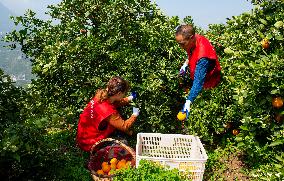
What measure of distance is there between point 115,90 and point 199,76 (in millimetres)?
1278

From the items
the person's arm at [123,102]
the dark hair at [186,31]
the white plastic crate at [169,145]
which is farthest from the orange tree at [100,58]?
the dark hair at [186,31]

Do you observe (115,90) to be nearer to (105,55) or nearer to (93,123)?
(93,123)

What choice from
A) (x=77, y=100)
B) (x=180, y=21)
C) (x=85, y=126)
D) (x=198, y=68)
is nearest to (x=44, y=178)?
(x=85, y=126)

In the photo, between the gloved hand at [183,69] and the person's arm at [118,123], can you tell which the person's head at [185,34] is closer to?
the gloved hand at [183,69]

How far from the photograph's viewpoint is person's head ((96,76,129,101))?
17.1ft

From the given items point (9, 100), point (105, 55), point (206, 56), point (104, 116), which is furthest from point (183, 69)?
point (9, 100)

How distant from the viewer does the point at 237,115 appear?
6125 millimetres

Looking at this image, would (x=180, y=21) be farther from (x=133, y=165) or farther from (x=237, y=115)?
(x=133, y=165)

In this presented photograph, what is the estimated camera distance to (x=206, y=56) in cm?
536

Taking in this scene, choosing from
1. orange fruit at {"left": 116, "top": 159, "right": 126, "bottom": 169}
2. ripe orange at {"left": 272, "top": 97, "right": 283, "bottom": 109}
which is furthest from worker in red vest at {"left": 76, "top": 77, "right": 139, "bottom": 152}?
ripe orange at {"left": 272, "top": 97, "right": 283, "bottom": 109}

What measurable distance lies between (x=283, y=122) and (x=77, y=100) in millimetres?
3334

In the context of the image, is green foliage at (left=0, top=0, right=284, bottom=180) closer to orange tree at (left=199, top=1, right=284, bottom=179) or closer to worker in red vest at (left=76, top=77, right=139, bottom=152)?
orange tree at (left=199, top=1, right=284, bottom=179)

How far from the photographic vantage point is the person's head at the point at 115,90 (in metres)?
5.22

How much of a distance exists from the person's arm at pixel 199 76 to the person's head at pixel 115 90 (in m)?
1.01
